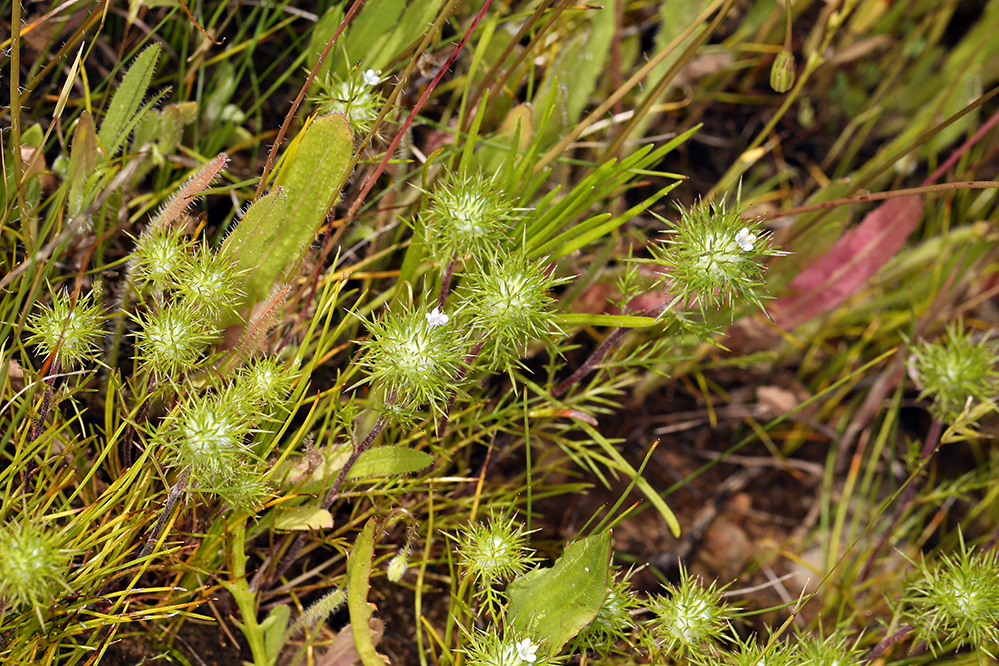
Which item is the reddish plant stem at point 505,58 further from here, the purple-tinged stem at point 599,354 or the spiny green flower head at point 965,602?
the spiny green flower head at point 965,602

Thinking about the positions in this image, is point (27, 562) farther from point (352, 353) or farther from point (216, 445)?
point (352, 353)

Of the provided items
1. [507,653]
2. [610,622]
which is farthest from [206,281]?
[610,622]

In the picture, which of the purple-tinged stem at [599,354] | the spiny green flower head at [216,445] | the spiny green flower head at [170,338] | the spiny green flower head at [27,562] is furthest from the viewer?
the purple-tinged stem at [599,354]

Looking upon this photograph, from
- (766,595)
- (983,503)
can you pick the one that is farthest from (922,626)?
(983,503)

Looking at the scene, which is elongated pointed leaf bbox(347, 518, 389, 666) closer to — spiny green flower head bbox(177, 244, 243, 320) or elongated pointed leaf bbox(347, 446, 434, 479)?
elongated pointed leaf bbox(347, 446, 434, 479)

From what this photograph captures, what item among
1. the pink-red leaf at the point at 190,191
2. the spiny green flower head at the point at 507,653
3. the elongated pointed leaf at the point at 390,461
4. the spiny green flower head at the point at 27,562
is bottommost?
the spiny green flower head at the point at 507,653

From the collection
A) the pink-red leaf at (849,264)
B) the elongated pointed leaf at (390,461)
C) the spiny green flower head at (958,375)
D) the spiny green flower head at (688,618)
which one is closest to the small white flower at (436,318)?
the elongated pointed leaf at (390,461)

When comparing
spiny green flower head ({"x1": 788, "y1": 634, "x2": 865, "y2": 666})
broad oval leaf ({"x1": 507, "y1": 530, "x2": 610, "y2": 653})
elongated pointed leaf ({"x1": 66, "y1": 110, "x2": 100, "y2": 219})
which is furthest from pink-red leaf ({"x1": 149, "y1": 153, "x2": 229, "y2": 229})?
spiny green flower head ({"x1": 788, "y1": 634, "x2": 865, "y2": 666})
